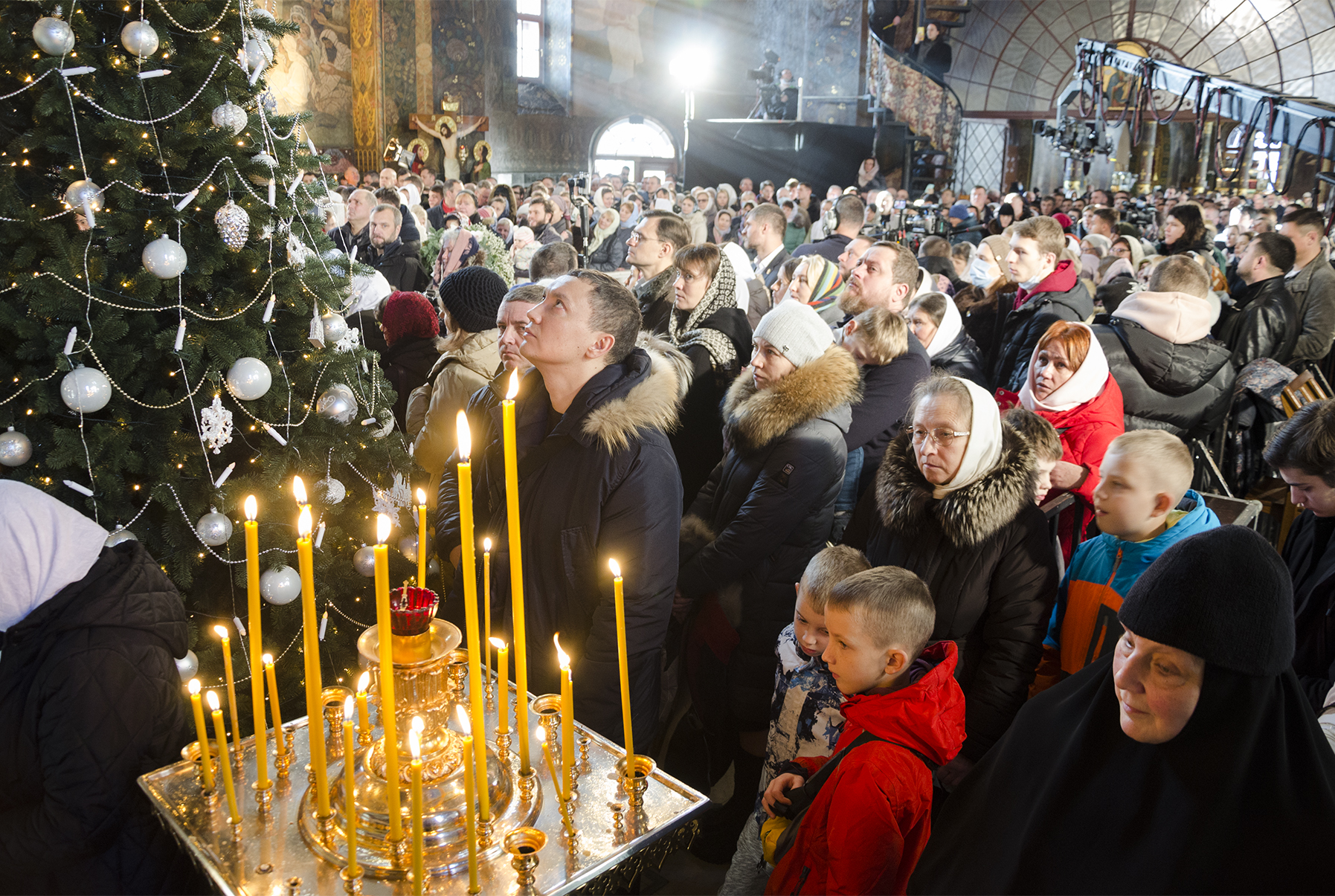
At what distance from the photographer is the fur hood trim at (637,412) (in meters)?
2.10

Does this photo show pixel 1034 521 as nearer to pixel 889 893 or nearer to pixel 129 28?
pixel 889 893

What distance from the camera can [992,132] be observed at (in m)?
23.2

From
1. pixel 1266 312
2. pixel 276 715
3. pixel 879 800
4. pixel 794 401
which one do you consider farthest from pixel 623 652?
pixel 1266 312

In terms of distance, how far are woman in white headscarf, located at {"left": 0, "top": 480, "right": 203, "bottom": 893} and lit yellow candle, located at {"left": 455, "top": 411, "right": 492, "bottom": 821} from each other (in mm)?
779

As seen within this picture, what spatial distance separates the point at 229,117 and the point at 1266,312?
5.10 m

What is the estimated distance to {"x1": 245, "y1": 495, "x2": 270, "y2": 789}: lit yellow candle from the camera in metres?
0.98

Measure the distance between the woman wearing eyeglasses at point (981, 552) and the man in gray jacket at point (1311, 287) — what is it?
4.01m

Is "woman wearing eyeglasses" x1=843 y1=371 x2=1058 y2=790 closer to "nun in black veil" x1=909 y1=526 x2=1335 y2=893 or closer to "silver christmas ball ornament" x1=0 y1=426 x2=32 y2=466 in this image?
"nun in black veil" x1=909 y1=526 x2=1335 y2=893

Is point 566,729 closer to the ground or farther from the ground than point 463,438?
closer to the ground

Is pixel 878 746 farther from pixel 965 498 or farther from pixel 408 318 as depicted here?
pixel 408 318

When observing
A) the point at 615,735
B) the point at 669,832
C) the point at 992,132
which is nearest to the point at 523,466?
the point at 615,735

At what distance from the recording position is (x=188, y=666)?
2441 millimetres

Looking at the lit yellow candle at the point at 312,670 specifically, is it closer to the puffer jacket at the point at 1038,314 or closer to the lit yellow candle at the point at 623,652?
the lit yellow candle at the point at 623,652

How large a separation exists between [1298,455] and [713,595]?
162cm
